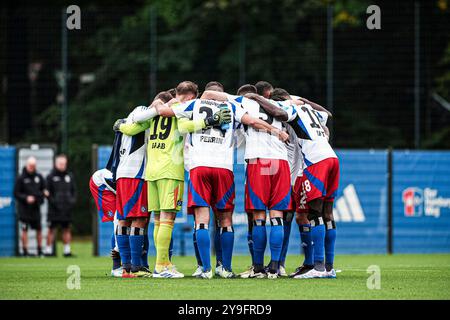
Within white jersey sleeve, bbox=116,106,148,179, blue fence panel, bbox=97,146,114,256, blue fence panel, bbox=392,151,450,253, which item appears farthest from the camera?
blue fence panel, bbox=392,151,450,253

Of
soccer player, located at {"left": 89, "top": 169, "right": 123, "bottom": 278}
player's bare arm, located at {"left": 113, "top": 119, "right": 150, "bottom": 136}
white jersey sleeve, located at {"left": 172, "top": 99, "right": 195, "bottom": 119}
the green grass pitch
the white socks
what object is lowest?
the white socks

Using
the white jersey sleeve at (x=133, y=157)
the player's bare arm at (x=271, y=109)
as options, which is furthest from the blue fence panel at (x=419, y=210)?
the white jersey sleeve at (x=133, y=157)

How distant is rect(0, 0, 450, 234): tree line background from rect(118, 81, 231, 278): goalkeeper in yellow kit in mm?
11458

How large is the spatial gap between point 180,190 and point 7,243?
918cm

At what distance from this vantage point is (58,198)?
67.1 feet

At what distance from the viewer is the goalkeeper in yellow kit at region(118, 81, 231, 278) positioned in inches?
464

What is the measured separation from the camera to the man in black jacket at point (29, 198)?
19906mm

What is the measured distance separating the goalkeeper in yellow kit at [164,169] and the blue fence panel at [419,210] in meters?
9.34

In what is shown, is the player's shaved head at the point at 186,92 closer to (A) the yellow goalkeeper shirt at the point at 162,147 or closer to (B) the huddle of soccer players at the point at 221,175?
(B) the huddle of soccer players at the point at 221,175

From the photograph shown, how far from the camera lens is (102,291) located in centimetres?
1002

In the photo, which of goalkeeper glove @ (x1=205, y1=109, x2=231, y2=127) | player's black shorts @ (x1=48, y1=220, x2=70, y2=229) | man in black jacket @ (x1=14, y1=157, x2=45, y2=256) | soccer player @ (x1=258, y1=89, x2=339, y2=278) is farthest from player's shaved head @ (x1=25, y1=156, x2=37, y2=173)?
goalkeeper glove @ (x1=205, y1=109, x2=231, y2=127)

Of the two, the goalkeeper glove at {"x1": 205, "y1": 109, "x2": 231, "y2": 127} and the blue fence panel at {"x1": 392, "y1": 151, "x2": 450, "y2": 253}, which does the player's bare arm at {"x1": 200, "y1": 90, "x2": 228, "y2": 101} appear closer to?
the goalkeeper glove at {"x1": 205, "y1": 109, "x2": 231, "y2": 127}

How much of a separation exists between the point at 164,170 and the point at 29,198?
8.65m
